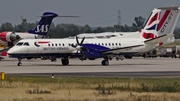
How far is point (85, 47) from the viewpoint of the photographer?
210ft

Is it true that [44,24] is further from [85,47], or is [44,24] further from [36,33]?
[85,47]

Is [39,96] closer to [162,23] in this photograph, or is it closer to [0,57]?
[162,23]

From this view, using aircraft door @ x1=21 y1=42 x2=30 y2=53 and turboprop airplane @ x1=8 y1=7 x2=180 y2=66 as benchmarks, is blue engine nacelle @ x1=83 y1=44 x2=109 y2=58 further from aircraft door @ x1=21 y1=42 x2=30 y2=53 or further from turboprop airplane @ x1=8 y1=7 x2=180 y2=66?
aircraft door @ x1=21 y1=42 x2=30 y2=53

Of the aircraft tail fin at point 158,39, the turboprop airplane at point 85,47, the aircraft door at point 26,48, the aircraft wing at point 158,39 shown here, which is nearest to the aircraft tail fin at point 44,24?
the turboprop airplane at point 85,47

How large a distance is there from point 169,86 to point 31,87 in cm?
842

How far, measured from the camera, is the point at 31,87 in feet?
110

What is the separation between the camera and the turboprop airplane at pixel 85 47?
63594 millimetres

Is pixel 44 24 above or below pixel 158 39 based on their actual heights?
above

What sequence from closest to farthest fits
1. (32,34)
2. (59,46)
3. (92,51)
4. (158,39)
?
(92,51)
(59,46)
(158,39)
(32,34)

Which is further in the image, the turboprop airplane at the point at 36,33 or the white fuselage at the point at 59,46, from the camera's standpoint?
the turboprop airplane at the point at 36,33

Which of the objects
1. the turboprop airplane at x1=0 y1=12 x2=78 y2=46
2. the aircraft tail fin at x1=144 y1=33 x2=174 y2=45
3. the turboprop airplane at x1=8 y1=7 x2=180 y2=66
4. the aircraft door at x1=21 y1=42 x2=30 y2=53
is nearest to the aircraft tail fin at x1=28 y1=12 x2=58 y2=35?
the turboprop airplane at x1=0 y1=12 x2=78 y2=46

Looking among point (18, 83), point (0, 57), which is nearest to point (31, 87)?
point (18, 83)

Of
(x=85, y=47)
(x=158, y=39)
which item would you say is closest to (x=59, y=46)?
(x=85, y=47)

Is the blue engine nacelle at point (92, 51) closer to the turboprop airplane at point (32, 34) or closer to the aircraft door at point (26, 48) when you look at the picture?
the aircraft door at point (26, 48)
